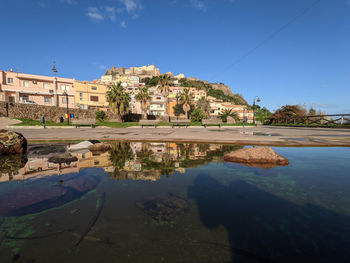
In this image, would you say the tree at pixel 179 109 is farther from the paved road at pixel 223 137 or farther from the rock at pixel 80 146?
the rock at pixel 80 146

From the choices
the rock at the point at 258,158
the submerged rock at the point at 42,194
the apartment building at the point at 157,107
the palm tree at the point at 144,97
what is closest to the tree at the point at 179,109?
the apartment building at the point at 157,107

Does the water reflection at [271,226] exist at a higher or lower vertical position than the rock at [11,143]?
lower

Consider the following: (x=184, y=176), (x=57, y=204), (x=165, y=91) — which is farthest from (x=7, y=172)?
(x=165, y=91)

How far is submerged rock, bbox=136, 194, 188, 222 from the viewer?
2.12 m

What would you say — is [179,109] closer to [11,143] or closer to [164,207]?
[11,143]

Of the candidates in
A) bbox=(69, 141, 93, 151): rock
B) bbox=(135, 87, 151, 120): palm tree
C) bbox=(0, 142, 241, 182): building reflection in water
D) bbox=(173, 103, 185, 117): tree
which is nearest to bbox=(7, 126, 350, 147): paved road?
bbox=(69, 141, 93, 151): rock

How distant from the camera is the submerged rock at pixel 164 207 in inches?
83.6

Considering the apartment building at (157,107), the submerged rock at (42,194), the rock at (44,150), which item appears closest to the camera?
the submerged rock at (42,194)

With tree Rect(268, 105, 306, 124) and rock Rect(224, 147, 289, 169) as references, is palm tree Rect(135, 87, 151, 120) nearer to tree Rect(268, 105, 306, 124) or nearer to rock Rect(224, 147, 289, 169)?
tree Rect(268, 105, 306, 124)

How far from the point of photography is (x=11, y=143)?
18.5ft

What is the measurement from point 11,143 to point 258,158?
302 inches

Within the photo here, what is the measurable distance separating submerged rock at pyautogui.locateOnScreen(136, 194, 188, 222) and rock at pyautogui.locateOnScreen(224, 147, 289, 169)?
2756mm

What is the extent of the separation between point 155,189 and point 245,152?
10.5ft

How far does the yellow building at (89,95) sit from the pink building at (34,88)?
127 centimetres
